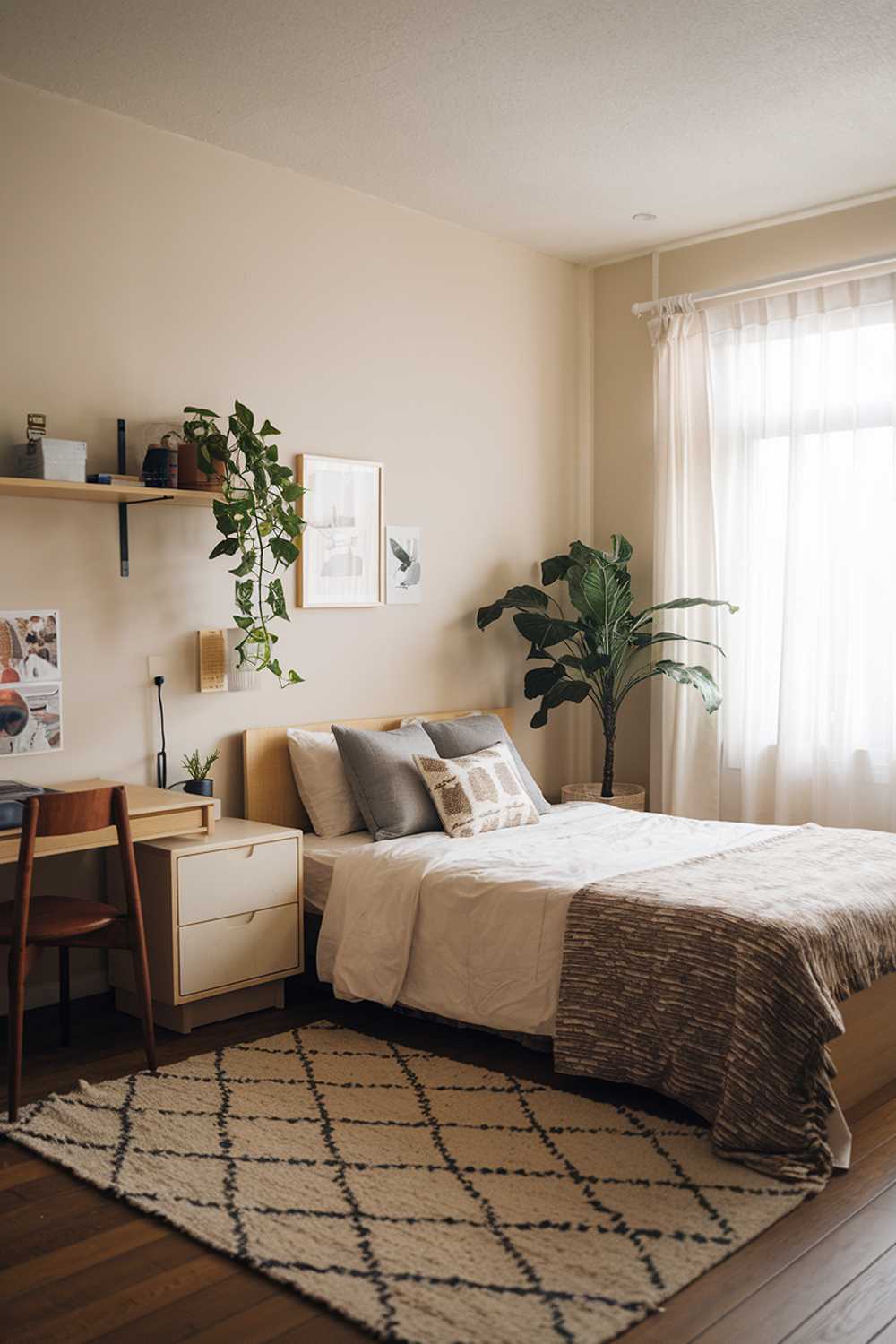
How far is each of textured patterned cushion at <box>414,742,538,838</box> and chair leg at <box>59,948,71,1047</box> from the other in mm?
1311

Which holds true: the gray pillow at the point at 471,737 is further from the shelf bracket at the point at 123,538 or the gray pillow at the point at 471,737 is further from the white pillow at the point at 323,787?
the shelf bracket at the point at 123,538

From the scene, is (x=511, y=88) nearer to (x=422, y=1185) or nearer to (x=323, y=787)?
(x=323, y=787)

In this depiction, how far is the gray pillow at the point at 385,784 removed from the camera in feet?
13.7

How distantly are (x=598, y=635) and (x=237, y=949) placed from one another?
218 cm

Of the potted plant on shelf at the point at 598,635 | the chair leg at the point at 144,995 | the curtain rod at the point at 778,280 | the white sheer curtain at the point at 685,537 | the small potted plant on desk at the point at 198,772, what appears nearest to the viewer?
the chair leg at the point at 144,995

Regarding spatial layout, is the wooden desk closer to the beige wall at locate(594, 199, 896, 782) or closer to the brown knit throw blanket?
the brown knit throw blanket

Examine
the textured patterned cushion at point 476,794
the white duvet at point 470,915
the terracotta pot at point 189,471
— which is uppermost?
the terracotta pot at point 189,471

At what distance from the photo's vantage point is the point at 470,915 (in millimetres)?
3529

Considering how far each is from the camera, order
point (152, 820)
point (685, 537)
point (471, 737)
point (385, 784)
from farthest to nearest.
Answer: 1. point (685, 537)
2. point (471, 737)
3. point (385, 784)
4. point (152, 820)

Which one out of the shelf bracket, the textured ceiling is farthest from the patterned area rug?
the textured ceiling

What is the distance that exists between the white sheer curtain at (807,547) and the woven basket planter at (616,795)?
0.29 m

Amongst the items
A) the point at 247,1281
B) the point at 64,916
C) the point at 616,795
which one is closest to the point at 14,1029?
the point at 64,916

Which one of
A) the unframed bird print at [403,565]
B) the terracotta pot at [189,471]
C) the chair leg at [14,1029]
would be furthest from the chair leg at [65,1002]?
the unframed bird print at [403,565]

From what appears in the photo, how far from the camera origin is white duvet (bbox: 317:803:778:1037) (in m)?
3.37
